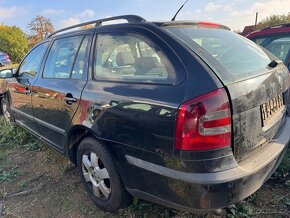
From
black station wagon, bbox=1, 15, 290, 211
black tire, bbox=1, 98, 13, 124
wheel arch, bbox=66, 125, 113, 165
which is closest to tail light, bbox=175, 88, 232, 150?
black station wagon, bbox=1, 15, 290, 211

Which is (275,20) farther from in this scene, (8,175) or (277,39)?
(8,175)

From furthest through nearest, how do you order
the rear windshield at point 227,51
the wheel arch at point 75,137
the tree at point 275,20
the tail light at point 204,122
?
1. the tree at point 275,20
2. the wheel arch at point 75,137
3. the rear windshield at point 227,51
4. the tail light at point 204,122

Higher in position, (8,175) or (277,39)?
(277,39)

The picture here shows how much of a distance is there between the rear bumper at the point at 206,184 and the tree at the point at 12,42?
26444 millimetres

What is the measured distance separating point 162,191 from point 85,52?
155 centimetres

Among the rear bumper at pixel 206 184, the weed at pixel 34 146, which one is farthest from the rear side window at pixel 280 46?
the weed at pixel 34 146

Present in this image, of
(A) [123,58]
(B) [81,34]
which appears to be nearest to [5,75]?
(B) [81,34]

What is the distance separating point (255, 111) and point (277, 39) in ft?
8.32

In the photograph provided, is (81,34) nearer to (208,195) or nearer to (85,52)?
(85,52)

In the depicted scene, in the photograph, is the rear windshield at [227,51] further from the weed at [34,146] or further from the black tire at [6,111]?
the black tire at [6,111]

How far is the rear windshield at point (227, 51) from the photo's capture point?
1.96 m

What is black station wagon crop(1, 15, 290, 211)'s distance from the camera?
1.78m

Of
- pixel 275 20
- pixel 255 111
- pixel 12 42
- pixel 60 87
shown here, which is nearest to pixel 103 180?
pixel 60 87

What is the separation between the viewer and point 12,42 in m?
24.8
